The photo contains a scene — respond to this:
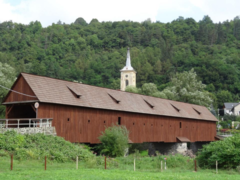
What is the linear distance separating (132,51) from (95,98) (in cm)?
12471

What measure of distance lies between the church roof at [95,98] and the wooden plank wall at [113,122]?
1.66 ft

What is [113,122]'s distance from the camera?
30.9m

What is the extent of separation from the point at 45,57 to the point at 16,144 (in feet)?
351

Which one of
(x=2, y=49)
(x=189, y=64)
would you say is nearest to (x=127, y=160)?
(x=189, y=64)

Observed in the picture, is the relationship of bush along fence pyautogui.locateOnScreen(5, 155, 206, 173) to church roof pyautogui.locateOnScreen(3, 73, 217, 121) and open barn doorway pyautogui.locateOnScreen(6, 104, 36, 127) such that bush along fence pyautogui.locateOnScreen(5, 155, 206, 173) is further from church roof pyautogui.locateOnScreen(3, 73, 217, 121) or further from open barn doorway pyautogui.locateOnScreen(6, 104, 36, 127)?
open barn doorway pyautogui.locateOnScreen(6, 104, 36, 127)

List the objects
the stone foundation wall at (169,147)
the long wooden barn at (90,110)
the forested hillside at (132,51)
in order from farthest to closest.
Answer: the forested hillside at (132,51) < the stone foundation wall at (169,147) < the long wooden barn at (90,110)

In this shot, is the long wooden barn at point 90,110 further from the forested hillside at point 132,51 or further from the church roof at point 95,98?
the forested hillside at point 132,51

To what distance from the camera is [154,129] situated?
36406mm

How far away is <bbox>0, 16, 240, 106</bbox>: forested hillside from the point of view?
109812mm

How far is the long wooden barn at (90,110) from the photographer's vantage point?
25.6 meters

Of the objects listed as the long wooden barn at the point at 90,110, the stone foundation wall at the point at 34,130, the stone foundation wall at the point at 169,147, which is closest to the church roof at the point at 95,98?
the long wooden barn at the point at 90,110

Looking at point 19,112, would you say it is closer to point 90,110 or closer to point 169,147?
point 90,110

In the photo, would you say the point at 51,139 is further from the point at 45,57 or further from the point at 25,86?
the point at 45,57

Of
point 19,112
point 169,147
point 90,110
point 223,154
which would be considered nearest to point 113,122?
point 90,110
